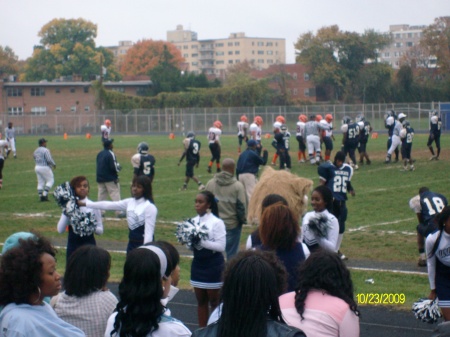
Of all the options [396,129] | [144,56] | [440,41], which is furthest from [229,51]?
[396,129]

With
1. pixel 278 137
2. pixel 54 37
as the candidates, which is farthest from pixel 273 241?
pixel 54 37

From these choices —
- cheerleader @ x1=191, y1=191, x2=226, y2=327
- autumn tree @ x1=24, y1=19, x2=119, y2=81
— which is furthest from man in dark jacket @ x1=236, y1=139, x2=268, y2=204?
autumn tree @ x1=24, y1=19, x2=119, y2=81

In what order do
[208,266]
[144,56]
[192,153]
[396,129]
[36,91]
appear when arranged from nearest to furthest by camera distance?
[208,266] < [192,153] < [396,129] < [36,91] < [144,56]

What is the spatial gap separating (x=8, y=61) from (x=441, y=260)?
135m

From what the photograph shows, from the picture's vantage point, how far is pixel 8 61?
13425cm

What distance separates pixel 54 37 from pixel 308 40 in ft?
180

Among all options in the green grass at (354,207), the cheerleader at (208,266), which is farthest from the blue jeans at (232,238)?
the cheerleader at (208,266)

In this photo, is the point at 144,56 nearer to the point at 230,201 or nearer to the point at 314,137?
the point at 314,137

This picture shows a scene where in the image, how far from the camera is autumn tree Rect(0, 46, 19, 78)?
5063 inches

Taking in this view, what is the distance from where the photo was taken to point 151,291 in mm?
4031

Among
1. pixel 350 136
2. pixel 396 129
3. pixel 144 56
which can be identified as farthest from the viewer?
pixel 144 56

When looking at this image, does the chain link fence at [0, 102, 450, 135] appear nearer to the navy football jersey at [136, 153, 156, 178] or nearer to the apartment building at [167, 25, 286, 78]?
the navy football jersey at [136, 153, 156, 178]

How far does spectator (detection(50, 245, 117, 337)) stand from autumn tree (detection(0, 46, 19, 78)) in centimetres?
12493

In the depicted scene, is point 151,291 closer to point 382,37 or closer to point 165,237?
point 165,237
